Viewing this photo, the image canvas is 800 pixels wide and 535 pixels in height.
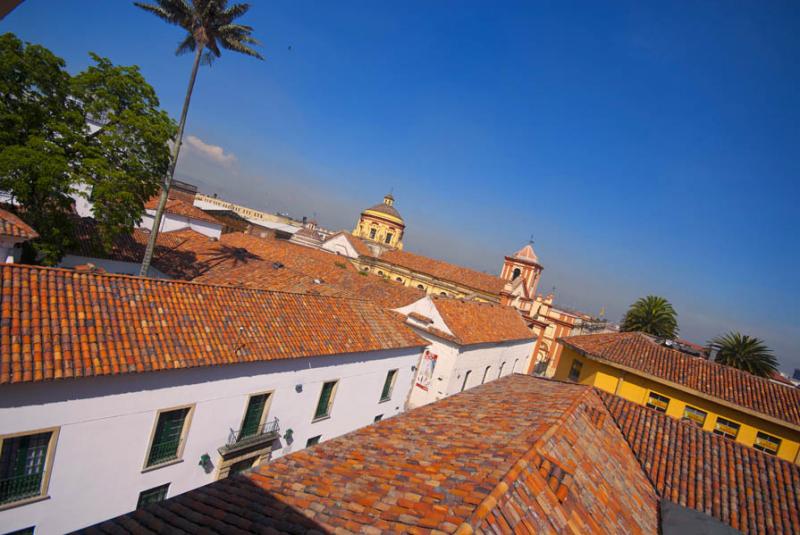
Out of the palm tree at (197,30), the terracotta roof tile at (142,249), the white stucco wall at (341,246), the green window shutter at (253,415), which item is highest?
the palm tree at (197,30)

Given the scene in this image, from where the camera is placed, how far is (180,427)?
30.1ft

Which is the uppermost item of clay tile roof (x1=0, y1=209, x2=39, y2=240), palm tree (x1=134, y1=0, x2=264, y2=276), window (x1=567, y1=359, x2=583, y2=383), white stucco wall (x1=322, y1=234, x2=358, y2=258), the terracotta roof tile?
palm tree (x1=134, y1=0, x2=264, y2=276)

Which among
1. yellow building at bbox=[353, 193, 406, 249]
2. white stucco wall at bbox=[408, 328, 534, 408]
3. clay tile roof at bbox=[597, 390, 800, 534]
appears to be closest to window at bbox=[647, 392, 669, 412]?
white stucco wall at bbox=[408, 328, 534, 408]

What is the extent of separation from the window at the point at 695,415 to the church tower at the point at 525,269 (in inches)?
1222

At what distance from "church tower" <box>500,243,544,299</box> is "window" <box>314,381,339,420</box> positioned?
1519 inches

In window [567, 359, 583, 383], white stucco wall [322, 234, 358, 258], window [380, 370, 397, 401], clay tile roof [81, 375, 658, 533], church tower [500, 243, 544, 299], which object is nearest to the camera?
clay tile roof [81, 375, 658, 533]

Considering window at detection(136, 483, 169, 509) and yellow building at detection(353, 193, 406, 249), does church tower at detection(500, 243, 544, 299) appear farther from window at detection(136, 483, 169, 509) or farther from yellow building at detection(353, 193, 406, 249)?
window at detection(136, 483, 169, 509)

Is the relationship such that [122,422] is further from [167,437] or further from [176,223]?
[176,223]

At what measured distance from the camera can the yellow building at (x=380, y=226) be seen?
6100 cm

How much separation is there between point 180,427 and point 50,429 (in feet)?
8.39

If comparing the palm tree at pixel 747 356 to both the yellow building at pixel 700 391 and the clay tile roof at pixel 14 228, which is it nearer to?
the yellow building at pixel 700 391

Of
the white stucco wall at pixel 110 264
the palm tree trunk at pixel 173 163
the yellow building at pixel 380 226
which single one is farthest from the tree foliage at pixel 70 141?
the yellow building at pixel 380 226

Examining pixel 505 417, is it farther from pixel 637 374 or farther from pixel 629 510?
pixel 637 374

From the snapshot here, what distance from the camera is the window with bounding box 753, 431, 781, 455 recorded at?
15195mm
